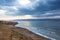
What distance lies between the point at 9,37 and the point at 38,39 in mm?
9657

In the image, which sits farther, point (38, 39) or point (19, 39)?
point (38, 39)

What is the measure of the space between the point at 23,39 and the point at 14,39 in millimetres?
1485

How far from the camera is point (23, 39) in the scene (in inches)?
733

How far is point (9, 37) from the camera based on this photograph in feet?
60.0

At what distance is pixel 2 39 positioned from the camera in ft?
60.5

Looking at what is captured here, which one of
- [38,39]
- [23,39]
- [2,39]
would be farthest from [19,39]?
[38,39]

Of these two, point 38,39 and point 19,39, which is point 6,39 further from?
point 38,39

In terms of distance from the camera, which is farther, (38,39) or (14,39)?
(38,39)

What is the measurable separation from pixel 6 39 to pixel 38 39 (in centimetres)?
1034

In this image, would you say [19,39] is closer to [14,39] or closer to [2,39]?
[14,39]

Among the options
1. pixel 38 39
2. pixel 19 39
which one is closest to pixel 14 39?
pixel 19 39

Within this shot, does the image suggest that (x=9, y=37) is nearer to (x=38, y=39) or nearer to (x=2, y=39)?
(x=2, y=39)

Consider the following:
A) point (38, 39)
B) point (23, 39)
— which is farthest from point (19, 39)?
point (38, 39)

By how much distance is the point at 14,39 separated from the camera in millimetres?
17547
